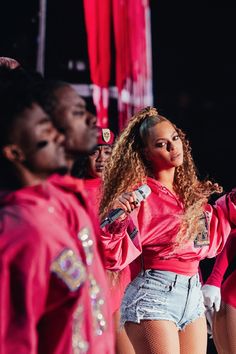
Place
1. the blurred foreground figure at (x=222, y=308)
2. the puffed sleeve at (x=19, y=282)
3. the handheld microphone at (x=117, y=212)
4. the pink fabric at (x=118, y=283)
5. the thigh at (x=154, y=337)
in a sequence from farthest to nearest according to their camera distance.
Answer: the blurred foreground figure at (x=222, y=308)
the pink fabric at (x=118, y=283)
the thigh at (x=154, y=337)
the handheld microphone at (x=117, y=212)
the puffed sleeve at (x=19, y=282)

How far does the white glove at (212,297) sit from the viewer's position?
405 centimetres

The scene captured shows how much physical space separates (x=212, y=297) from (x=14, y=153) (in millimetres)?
2263

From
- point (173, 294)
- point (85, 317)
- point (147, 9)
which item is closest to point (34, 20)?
point (147, 9)

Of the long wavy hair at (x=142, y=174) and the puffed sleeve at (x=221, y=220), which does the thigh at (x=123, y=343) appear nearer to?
the long wavy hair at (x=142, y=174)

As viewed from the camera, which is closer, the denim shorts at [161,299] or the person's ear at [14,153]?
the person's ear at [14,153]

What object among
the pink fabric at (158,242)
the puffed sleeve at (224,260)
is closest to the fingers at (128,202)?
the pink fabric at (158,242)

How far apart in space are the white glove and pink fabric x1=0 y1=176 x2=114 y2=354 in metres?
1.91

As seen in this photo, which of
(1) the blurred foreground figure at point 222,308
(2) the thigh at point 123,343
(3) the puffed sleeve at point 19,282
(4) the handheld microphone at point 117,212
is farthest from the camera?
(1) the blurred foreground figure at point 222,308

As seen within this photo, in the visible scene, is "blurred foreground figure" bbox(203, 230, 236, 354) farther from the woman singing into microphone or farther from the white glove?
the woman singing into microphone

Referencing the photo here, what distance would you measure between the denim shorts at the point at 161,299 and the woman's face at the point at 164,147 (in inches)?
22.2

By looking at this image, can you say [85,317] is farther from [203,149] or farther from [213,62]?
[213,62]

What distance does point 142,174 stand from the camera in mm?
3941

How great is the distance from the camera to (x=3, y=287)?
6.18 ft

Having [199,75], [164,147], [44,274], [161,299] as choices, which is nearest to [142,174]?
[164,147]
